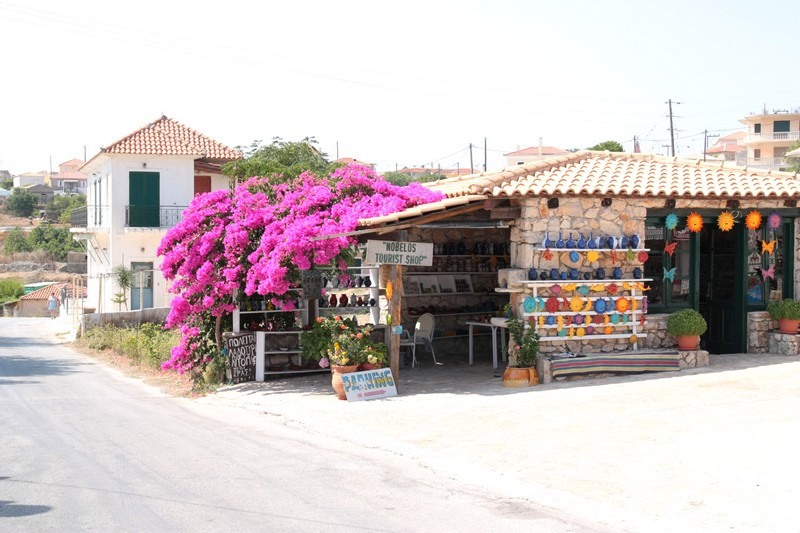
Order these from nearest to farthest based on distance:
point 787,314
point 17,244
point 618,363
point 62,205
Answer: point 618,363
point 787,314
point 17,244
point 62,205

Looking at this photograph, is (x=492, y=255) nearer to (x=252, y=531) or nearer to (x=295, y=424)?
(x=295, y=424)

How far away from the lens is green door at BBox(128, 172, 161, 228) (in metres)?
31.2

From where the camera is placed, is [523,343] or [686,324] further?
[686,324]

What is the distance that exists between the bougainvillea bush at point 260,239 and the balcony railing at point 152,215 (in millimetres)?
15554

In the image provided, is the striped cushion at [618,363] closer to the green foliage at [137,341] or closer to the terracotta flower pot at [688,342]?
the terracotta flower pot at [688,342]

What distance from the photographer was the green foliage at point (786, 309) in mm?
14453

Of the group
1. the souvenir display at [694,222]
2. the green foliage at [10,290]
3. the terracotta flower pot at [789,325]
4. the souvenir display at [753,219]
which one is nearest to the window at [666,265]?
the souvenir display at [694,222]

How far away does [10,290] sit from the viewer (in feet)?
187

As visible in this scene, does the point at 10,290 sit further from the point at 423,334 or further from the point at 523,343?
the point at 523,343

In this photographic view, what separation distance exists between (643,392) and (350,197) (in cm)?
597

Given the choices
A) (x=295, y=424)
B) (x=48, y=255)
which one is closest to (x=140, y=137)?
(x=295, y=424)

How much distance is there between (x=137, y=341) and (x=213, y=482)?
49.5ft

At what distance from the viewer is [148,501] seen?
7.15 m

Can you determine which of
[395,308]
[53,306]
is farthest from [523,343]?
[53,306]
